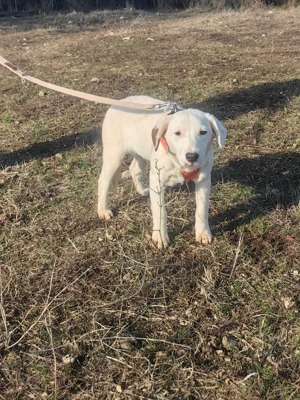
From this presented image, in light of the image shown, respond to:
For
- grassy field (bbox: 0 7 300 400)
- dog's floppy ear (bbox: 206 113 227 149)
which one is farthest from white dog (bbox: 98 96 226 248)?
grassy field (bbox: 0 7 300 400)

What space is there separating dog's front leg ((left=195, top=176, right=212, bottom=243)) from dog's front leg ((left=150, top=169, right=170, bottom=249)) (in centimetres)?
27

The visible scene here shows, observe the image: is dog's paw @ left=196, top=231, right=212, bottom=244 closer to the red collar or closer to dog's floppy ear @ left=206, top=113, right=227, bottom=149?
the red collar

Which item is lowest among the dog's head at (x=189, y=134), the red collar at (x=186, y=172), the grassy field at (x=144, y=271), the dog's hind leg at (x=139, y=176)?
the grassy field at (x=144, y=271)

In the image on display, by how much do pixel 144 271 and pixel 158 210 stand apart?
52cm

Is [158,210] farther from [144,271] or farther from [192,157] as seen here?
[192,157]

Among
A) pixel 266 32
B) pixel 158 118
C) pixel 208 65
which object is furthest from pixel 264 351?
pixel 266 32

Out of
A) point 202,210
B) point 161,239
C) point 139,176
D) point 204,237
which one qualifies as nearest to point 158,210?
point 161,239

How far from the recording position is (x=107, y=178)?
424 centimetres

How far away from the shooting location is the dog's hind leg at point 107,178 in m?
4.15

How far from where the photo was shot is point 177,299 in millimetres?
3285

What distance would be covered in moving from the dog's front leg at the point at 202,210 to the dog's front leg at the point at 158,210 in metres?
0.27

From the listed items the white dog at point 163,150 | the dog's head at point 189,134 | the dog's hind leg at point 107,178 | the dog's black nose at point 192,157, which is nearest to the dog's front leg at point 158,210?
the white dog at point 163,150

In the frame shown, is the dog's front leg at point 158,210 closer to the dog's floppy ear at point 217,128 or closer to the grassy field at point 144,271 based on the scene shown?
the grassy field at point 144,271

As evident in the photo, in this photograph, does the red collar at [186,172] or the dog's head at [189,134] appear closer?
the dog's head at [189,134]
